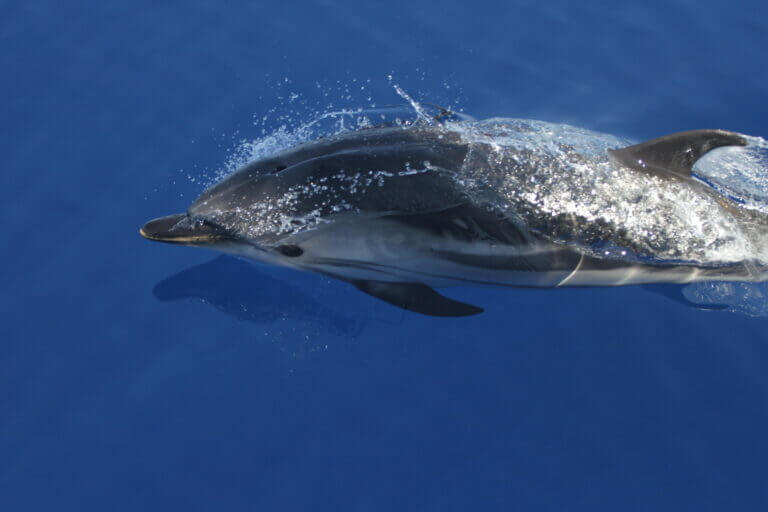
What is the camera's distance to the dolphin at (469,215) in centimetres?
477

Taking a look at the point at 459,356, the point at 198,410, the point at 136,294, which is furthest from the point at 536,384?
the point at 136,294

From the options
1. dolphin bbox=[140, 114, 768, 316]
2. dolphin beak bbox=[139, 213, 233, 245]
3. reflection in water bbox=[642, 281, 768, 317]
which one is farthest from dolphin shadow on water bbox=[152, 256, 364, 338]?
reflection in water bbox=[642, 281, 768, 317]

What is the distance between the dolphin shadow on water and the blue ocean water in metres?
0.02

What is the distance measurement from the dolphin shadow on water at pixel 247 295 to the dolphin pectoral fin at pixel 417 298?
379 mm

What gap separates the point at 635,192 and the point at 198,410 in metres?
3.56

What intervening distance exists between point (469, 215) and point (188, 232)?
6.59 feet

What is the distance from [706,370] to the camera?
5238mm

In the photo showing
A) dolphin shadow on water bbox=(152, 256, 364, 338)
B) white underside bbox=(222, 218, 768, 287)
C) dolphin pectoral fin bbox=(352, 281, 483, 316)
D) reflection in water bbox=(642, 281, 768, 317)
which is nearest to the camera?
white underside bbox=(222, 218, 768, 287)

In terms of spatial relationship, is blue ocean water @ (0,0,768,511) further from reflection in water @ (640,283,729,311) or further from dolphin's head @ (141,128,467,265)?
dolphin's head @ (141,128,467,265)

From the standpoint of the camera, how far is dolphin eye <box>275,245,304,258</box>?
4977 millimetres

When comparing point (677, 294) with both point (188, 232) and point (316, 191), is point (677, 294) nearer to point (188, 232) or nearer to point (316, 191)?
point (316, 191)

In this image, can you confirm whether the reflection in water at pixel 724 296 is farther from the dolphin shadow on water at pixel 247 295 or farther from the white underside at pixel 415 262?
the dolphin shadow on water at pixel 247 295

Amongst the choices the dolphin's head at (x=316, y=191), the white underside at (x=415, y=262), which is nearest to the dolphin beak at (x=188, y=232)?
the dolphin's head at (x=316, y=191)

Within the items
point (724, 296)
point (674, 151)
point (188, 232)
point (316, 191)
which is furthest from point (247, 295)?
point (724, 296)
